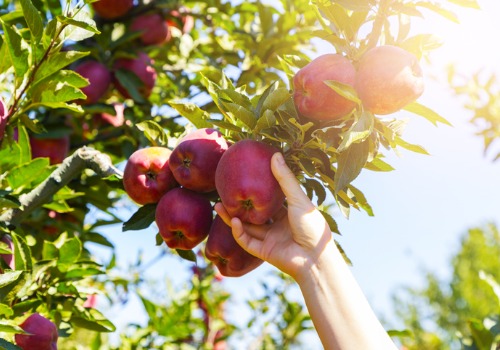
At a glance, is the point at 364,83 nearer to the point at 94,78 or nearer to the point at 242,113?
the point at 242,113

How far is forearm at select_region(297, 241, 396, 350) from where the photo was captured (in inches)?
44.9

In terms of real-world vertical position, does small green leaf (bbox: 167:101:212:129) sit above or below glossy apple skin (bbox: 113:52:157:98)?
above

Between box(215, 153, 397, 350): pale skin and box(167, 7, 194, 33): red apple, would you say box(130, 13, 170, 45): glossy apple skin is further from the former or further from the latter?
box(215, 153, 397, 350): pale skin

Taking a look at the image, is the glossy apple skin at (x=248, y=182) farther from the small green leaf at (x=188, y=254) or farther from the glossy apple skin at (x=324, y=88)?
the small green leaf at (x=188, y=254)

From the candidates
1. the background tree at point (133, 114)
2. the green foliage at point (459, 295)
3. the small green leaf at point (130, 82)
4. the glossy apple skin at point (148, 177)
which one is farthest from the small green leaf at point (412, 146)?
the green foliage at point (459, 295)

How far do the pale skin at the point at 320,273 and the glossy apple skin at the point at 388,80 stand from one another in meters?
0.22

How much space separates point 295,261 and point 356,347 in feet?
0.69

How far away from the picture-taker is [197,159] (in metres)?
1.29

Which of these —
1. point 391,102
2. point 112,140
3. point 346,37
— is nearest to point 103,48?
point 112,140

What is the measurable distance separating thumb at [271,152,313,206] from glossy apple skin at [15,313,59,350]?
0.67 meters

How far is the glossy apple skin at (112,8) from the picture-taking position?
2.18m

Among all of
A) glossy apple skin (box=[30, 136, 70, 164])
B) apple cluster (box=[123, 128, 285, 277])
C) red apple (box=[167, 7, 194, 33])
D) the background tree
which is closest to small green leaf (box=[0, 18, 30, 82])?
the background tree

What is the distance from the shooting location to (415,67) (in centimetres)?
114

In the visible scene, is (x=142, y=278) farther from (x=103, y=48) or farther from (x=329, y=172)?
(x=329, y=172)
